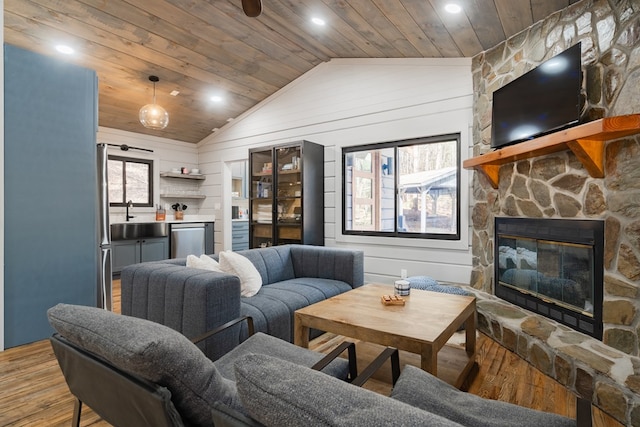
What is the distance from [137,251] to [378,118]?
4.16 meters

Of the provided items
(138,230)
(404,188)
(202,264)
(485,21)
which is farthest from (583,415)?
(138,230)

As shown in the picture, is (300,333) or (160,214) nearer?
(300,333)

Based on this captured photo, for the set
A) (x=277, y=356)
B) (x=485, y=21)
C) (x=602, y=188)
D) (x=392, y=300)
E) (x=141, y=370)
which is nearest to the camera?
(x=141, y=370)

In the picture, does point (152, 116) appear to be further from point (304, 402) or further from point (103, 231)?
point (304, 402)

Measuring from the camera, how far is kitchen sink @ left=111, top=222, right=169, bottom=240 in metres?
5.25

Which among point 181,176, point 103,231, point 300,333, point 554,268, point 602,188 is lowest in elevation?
point 300,333

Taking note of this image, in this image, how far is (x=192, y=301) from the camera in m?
2.21

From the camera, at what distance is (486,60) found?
141 inches

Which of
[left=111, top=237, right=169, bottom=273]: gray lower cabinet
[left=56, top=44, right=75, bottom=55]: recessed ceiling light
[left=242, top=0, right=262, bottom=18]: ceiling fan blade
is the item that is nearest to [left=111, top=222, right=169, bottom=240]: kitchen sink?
[left=111, top=237, right=169, bottom=273]: gray lower cabinet

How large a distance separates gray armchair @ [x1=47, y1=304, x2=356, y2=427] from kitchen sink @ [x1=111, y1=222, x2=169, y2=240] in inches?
180

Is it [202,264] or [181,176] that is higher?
[181,176]

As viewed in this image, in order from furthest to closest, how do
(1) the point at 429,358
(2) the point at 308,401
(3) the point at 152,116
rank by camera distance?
(3) the point at 152,116 < (1) the point at 429,358 < (2) the point at 308,401

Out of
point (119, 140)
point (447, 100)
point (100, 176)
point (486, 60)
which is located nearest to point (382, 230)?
point (447, 100)

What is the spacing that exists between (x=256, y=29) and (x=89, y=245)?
2809mm
